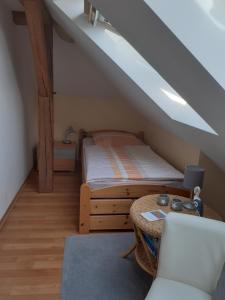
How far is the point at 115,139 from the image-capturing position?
4336 millimetres

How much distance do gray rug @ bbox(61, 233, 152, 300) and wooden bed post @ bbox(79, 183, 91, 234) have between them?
0.09 metres

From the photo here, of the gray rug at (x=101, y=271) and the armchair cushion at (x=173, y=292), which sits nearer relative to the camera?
the armchair cushion at (x=173, y=292)

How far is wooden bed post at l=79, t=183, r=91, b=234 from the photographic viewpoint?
96.6 inches

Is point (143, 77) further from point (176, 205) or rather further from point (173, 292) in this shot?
point (173, 292)

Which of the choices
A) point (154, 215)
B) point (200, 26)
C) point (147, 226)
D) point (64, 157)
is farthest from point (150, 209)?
point (64, 157)

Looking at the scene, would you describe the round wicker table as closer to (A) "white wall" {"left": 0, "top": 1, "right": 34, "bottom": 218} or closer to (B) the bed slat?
(B) the bed slat

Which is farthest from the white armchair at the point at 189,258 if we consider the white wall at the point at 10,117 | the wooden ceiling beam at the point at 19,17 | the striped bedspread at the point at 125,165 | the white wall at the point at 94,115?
the white wall at the point at 94,115

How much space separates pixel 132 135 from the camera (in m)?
4.59

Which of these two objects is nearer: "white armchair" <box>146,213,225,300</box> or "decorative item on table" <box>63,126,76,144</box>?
"white armchair" <box>146,213,225,300</box>

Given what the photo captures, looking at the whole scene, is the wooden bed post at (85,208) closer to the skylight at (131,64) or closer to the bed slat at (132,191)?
the bed slat at (132,191)

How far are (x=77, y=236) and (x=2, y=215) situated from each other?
844mm

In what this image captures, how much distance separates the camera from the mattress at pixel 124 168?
2.60 meters

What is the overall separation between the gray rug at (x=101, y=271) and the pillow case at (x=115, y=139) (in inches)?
76.8

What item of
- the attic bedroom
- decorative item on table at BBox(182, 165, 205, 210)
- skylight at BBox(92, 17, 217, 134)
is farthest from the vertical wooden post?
decorative item on table at BBox(182, 165, 205, 210)
